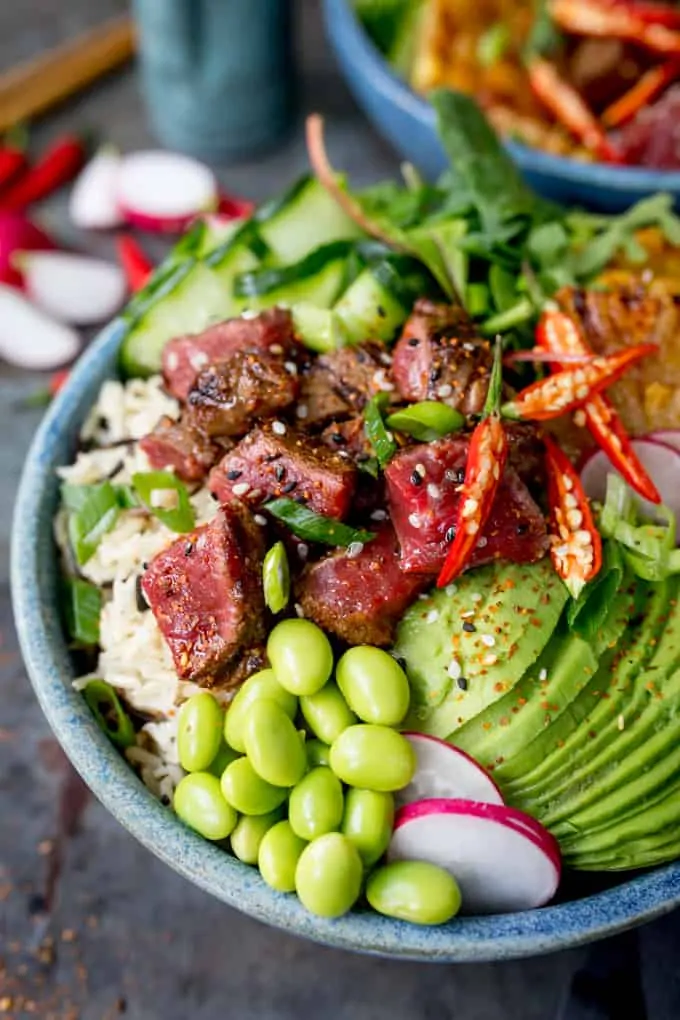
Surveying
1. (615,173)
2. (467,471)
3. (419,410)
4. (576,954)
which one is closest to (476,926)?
(576,954)

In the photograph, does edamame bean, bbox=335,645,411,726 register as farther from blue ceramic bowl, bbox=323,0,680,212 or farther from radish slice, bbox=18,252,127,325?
radish slice, bbox=18,252,127,325

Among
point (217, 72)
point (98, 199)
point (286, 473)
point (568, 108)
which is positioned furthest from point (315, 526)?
point (217, 72)

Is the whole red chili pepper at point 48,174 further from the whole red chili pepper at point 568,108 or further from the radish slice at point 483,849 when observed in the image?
the radish slice at point 483,849

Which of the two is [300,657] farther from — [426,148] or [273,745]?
[426,148]

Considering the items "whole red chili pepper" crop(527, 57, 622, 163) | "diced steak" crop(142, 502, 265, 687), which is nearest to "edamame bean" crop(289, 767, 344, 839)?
"diced steak" crop(142, 502, 265, 687)

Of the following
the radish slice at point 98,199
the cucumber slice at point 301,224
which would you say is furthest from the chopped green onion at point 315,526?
the radish slice at point 98,199

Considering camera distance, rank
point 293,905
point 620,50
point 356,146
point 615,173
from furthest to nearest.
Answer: point 356,146, point 620,50, point 615,173, point 293,905

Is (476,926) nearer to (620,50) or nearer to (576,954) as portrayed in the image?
(576,954)
